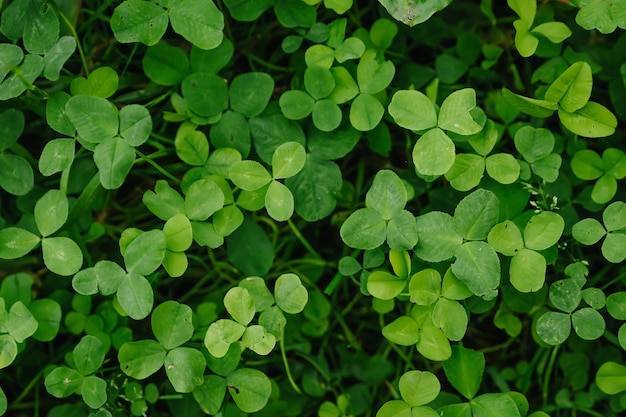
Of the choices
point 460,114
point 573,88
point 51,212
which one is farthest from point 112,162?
point 573,88

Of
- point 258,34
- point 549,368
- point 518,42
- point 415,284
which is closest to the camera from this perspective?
point 415,284

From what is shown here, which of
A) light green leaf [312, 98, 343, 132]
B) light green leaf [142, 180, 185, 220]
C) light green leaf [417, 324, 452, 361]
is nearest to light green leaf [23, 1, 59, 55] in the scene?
light green leaf [142, 180, 185, 220]

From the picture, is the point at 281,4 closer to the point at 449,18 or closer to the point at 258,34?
the point at 258,34

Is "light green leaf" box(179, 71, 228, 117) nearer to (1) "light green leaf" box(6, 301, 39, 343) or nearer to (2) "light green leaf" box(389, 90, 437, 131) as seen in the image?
(2) "light green leaf" box(389, 90, 437, 131)

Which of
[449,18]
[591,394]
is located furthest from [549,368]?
[449,18]

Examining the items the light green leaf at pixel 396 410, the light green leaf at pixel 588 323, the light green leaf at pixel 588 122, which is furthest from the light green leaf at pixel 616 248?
the light green leaf at pixel 396 410

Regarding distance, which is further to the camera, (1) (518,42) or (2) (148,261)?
(1) (518,42)
